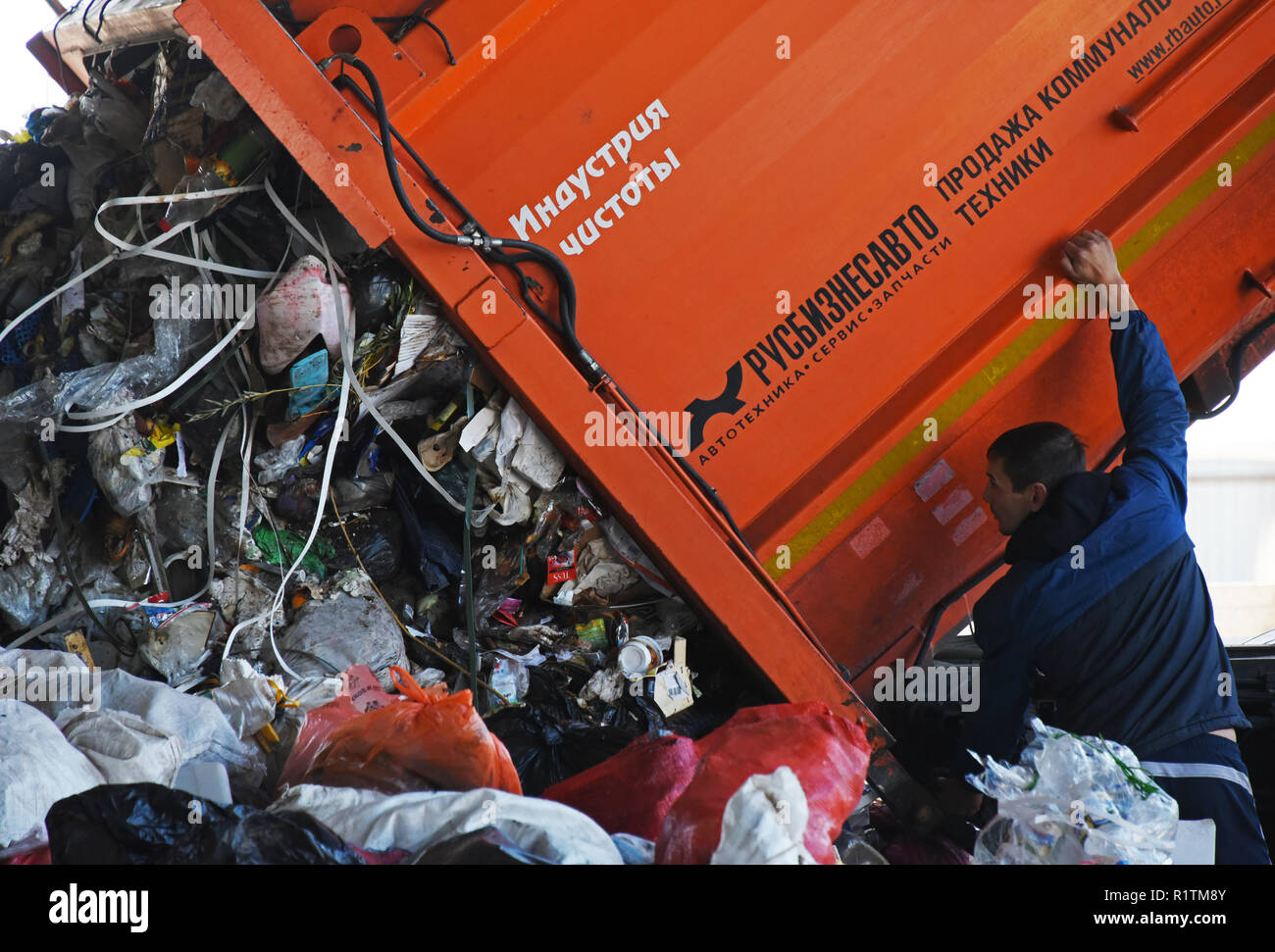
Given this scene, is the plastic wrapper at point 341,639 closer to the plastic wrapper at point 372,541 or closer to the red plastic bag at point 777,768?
the plastic wrapper at point 372,541

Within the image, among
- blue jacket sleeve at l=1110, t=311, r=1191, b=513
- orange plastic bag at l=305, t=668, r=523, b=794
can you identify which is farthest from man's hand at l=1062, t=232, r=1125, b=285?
orange plastic bag at l=305, t=668, r=523, b=794

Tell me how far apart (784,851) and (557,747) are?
35.2 inches

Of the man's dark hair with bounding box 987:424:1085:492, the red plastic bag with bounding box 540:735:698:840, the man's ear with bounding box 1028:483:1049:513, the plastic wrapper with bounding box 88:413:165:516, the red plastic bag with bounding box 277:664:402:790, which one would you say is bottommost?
the red plastic bag with bounding box 540:735:698:840

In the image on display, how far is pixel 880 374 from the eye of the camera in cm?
234

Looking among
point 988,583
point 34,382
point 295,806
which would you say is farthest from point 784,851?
point 34,382

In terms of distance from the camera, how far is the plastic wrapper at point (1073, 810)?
1680mm

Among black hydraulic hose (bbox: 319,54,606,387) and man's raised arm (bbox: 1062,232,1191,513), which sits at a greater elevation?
black hydraulic hose (bbox: 319,54,606,387)

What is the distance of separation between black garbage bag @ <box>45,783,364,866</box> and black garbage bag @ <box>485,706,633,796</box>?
0.73 m

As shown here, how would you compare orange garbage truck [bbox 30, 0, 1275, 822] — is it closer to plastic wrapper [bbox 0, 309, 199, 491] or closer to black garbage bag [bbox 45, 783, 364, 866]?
plastic wrapper [bbox 0, 309, 199, 491]

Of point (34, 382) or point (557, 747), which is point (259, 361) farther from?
point (557, 747)

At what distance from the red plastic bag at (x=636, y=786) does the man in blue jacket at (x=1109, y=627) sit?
0.80 metres
